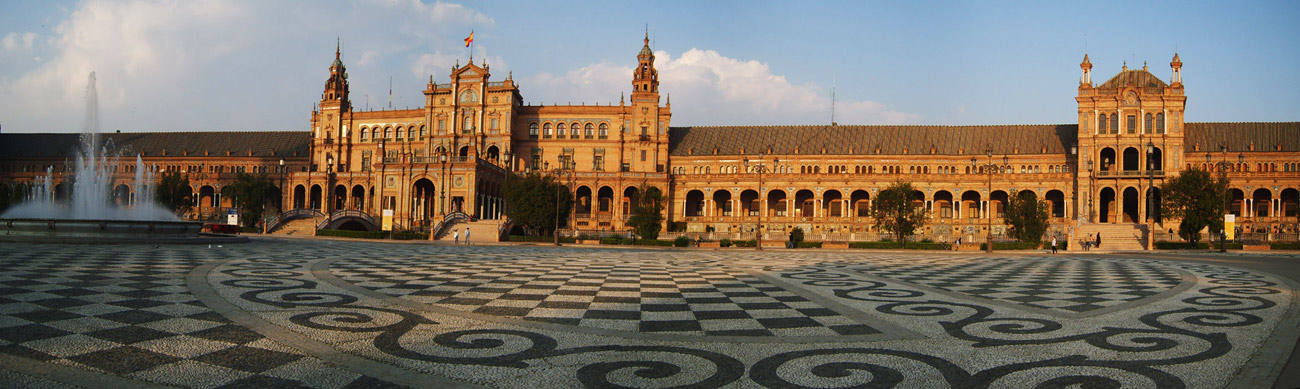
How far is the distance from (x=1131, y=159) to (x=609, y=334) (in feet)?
302

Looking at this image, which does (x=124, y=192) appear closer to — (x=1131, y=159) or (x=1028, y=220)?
(x=1028, y=220)

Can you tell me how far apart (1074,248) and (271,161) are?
9808 cm

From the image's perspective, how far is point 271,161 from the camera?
10162 cm

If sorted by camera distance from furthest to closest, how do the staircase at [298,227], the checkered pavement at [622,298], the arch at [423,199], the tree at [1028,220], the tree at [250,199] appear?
the arch at [423,199] → the tree at [250,199] → the staircase at [298,227] → the tree at [1028,220] → the checkered pavement at [622,298]

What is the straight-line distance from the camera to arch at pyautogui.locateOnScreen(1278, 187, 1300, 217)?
78.0 m

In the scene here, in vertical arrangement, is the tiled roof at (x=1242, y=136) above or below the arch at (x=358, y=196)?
Result: above

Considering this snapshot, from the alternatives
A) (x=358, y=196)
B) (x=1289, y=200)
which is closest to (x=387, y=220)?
(x=358, y=196)

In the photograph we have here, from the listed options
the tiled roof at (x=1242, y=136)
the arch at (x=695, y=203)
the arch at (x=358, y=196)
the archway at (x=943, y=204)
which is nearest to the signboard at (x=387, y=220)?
the arch at (x=358, y=196)

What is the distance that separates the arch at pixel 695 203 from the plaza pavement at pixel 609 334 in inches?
2937

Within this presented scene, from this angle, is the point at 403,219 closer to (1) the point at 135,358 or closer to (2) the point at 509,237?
(2) the point at 509,237

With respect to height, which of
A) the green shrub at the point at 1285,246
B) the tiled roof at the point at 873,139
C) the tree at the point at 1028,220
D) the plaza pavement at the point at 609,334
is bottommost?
the plaza pavement at the point at 609,334

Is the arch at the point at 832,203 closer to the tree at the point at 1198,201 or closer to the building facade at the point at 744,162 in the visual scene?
the building facade at the point at 744,162

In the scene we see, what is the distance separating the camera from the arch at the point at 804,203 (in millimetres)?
85675

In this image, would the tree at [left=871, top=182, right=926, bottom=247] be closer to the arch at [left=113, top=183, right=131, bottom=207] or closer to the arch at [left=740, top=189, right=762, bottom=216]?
the arch at [left=740, top=189, right=762, bottom=216]
